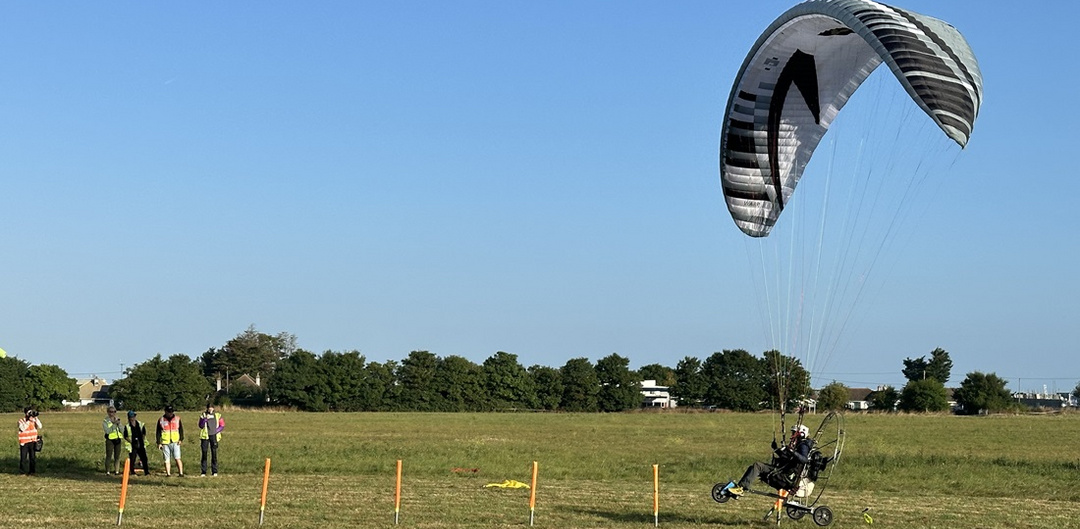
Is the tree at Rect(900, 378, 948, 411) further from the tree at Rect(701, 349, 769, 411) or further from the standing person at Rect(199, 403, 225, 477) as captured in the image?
the standing person at Rect(199, 403, 225, 477)

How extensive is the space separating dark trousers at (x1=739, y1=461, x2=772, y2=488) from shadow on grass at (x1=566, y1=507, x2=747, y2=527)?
93 cm

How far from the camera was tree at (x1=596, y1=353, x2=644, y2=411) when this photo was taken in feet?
352

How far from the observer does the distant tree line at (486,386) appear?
311 ft

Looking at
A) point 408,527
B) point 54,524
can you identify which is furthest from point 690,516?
point 54,524

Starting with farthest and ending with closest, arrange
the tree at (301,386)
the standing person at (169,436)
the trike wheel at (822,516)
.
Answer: the tree at (301,386), the standing person at (169,436), the trike wheel at (822,516)

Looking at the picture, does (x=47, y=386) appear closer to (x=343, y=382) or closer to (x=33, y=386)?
(x=33, y=386)

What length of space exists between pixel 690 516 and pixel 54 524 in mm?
8279

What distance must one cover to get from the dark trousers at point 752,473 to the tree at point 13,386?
8498 cm

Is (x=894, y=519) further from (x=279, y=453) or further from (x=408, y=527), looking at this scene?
(x=279, y=453)

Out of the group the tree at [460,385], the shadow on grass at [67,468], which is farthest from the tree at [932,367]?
the shadow on grass at [67,468]

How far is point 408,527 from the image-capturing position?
1500cm

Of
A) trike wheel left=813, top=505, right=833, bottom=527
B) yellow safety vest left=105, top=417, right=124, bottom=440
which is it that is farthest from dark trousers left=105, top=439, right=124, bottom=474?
trike wheel left=813, top=505, right=833, bottom=527

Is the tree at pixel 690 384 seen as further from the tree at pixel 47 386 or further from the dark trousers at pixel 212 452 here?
the dark trousers at pixel 212 452

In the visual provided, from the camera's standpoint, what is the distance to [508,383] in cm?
10419
